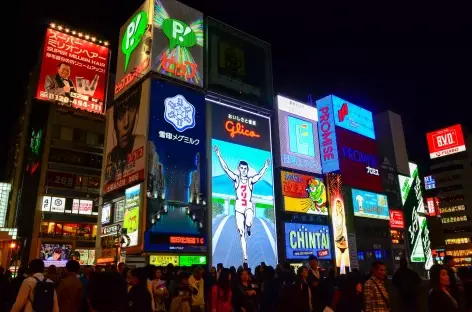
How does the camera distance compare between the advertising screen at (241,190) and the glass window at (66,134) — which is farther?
the glass window at (66,134)

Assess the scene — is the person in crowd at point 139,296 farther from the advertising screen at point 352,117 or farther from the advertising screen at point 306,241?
the advertising screen at point 352,117

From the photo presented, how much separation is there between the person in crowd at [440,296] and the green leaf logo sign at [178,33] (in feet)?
74.8

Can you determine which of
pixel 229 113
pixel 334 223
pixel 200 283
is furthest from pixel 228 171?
pixel 200 283

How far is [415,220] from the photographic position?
46.0m

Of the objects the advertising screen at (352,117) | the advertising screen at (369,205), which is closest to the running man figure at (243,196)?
the advertising screen at (352,117)

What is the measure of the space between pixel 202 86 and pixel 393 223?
2647cm

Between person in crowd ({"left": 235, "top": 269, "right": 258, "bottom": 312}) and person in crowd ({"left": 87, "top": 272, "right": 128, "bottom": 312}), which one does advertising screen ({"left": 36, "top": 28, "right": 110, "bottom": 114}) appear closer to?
person in crowd ({"left": 235, "top": 269, "right": 258, "bottom": 312})

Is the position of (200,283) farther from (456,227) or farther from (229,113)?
(456,227)

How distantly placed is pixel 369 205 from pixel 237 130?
16715mm

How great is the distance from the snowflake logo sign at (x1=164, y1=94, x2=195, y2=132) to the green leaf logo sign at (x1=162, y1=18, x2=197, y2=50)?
366 centimetres

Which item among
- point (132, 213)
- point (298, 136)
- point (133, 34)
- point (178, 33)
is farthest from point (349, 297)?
point (298, 136)

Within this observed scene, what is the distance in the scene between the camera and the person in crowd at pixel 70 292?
5.98m

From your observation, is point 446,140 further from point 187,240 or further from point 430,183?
point 187,240

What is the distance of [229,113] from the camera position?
27703 millimetres
